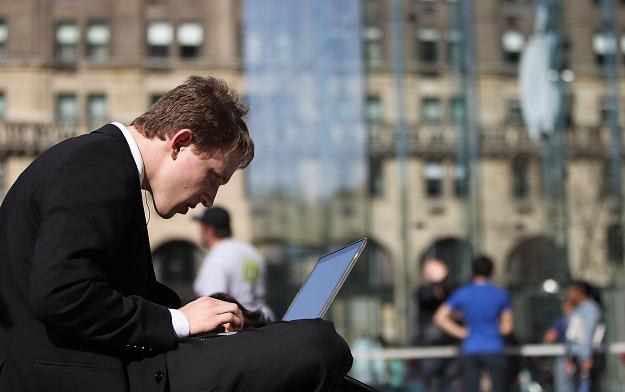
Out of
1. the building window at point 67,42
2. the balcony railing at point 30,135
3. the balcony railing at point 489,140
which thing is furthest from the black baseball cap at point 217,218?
the building window at point 67,42

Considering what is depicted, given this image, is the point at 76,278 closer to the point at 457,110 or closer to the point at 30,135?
the point at 457,110

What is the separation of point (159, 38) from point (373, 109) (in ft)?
45.5

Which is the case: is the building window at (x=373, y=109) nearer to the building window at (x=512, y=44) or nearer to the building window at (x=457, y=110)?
the building window at (x=457, y=110)

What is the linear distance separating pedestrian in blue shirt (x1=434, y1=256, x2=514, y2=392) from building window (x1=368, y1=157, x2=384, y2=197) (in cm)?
933

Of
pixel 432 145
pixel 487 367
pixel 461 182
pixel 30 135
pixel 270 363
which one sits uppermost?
pixel 270 363

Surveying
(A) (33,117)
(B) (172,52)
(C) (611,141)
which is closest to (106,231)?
(C) (611,141)

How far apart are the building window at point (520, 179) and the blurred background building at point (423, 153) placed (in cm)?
4

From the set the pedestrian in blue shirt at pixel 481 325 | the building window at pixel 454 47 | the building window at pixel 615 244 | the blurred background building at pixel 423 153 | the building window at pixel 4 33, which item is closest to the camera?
the pedestrian in blue shirt at pixel 481 325

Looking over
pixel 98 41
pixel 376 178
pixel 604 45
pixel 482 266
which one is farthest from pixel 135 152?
pixel 98 41

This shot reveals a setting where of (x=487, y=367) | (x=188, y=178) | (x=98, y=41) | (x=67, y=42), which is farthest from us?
(x=98, y=41)

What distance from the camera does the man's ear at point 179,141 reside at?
9.80ft

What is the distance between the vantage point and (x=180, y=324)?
2.92 m

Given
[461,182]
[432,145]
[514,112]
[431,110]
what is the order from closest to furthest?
[514,112] < [461,182] < [431,110] < [432,145]

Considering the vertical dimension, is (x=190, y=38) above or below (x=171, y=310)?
above
